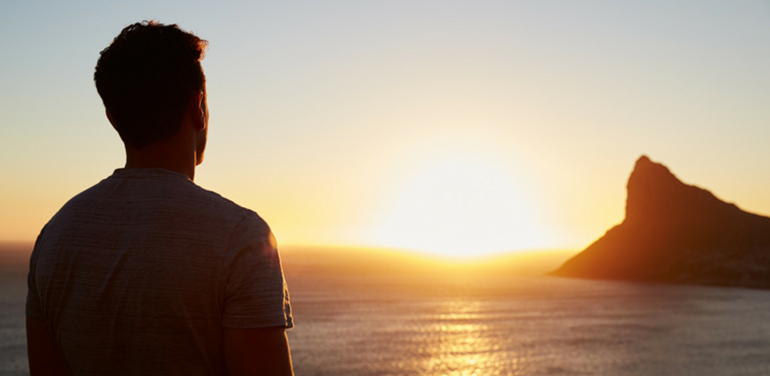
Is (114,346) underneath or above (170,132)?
underneath

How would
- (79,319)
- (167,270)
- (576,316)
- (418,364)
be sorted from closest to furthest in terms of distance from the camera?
(167,270), (79,319), (418,364), (576,316)

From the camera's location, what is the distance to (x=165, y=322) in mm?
1121

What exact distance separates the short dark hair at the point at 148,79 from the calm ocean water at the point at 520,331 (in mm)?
43314

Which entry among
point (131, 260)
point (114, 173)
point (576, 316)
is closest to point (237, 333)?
point (131, 260)

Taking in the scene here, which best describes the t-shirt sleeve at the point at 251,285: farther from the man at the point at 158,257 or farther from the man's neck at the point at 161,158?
the man's neck at the point at 161,158

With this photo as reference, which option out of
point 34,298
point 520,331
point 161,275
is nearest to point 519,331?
point 520,331

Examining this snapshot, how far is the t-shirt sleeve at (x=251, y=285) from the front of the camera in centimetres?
109

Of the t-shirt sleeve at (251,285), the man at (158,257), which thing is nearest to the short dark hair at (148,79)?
the man at (158,257)

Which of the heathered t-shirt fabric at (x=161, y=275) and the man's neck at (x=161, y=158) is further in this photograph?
the man's neck at (x=161, y=158)

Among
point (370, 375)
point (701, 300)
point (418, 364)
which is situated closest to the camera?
point (370, 375)

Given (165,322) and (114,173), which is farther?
(114,173)

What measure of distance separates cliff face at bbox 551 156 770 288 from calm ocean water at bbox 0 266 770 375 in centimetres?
785

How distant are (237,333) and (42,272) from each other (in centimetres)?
59

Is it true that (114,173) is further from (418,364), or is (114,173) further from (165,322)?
(418,364)
